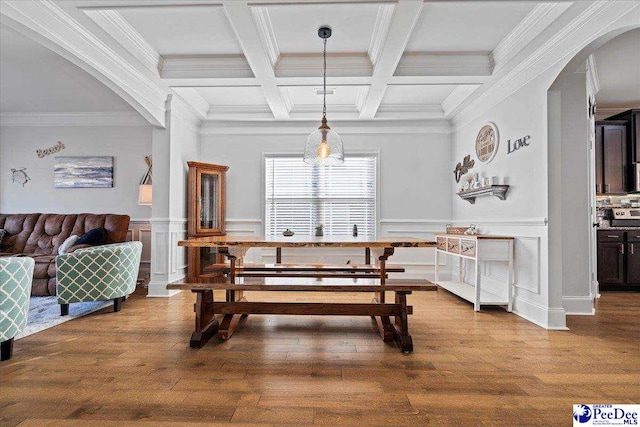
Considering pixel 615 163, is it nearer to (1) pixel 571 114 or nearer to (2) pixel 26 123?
(1) pixel 571 114

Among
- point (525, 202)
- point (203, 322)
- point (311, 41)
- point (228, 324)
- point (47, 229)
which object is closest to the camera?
point (203, 322)

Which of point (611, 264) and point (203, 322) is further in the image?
point (611, 264)

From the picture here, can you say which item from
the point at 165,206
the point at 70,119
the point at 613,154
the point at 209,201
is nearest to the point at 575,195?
the point at 613,154

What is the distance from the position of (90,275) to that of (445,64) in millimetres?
4314

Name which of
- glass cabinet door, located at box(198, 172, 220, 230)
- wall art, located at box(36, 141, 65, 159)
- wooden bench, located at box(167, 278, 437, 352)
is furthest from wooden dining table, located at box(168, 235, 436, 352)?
wall art, located at box(36, 141, 65, 159)

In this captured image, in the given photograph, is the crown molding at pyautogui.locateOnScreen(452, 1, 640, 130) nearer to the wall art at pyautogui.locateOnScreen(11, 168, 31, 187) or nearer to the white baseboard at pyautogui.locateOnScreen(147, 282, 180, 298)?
the white baseboard at pyautogui.locateOnScreen(147, 282, 180, 298)

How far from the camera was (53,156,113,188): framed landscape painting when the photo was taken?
551 centimetres

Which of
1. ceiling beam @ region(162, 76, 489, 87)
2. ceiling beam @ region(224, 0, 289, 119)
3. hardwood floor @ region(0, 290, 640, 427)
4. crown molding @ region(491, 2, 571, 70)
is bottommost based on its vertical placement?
hardwood floor @ region(0, 290, 640, 427)

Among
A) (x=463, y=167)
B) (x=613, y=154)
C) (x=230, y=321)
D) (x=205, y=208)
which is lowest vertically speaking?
(x=230, y=321)

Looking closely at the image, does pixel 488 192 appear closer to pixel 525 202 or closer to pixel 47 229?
pixel 525 202

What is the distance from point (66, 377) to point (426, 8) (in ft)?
12.1

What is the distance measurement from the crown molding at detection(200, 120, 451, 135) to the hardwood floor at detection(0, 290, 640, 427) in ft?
10.9

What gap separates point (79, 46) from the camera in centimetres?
294

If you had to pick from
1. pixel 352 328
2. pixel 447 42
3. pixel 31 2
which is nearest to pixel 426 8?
pixel 447 42
